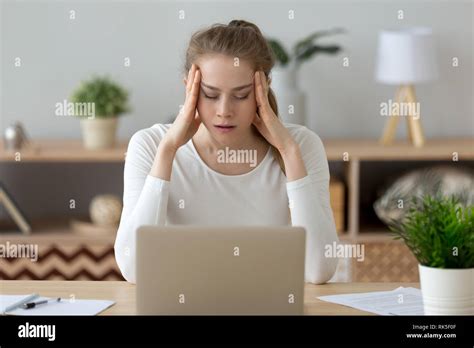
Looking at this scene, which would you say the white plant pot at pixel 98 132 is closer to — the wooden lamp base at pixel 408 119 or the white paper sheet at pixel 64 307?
the wooden lamp base at pixel 408 119

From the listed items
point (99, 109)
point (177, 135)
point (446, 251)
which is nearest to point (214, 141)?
point (177, 135)

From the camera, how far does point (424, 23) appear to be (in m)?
3.58

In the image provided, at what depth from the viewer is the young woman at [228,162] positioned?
6.29 ft

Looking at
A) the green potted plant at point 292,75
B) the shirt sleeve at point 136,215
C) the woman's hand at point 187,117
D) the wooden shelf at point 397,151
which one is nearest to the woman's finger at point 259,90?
the woman's hand at point 187,117

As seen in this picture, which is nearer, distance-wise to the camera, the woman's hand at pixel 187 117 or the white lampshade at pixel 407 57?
the woman's hand at pixel 187 117

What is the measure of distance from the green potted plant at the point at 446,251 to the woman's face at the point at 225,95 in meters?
0.60

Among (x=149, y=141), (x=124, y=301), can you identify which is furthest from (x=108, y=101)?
(x=124, y=301)

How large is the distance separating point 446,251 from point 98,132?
215cm

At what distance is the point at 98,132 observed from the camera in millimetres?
3357

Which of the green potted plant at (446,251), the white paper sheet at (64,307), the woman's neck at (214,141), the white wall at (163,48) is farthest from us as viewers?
the white wall at (163,48)

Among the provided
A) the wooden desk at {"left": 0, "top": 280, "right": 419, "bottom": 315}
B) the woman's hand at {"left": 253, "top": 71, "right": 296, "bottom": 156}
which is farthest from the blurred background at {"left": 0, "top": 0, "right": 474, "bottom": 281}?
the wooden desk at {"left": 0, "top": 280, "right": 419, "bottom": 315}

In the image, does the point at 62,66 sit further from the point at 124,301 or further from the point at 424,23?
the point at 124,301

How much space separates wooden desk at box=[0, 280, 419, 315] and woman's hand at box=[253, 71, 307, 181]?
0.25 m

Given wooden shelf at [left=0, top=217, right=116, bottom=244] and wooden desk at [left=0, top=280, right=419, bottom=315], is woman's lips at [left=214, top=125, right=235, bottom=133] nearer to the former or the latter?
wooden desk at [left=0, top=280, right=419, bottom=315]
